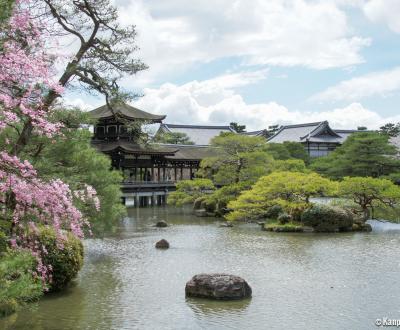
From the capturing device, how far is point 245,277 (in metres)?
13.4

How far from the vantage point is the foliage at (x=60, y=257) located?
36.8ft

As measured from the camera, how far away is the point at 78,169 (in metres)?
15.3

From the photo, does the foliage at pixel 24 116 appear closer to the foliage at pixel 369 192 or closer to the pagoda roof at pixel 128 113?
the foliage at pixel 369 192

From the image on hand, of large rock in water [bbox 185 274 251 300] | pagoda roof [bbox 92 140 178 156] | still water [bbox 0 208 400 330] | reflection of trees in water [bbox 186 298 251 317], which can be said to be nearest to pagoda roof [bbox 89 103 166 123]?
pagoda roof [bbox 92 140 178 156]

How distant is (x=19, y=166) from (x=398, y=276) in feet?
34.9

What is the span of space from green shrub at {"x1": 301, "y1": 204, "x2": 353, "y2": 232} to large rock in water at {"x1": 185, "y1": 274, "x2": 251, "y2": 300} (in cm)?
1243

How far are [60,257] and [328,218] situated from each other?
48.3ft

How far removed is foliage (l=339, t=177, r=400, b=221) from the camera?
2323 cm

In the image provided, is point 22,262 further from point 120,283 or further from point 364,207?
point 364,207

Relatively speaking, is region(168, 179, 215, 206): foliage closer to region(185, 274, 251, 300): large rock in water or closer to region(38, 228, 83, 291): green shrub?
region(38, 228, 83, 291): green shrub

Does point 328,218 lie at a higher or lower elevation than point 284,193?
lower

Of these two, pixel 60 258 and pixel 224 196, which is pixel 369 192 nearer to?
pixel 224 196

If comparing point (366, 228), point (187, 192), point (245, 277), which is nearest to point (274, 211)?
point (366, 228)

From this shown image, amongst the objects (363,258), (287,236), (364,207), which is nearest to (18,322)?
(363,258)
